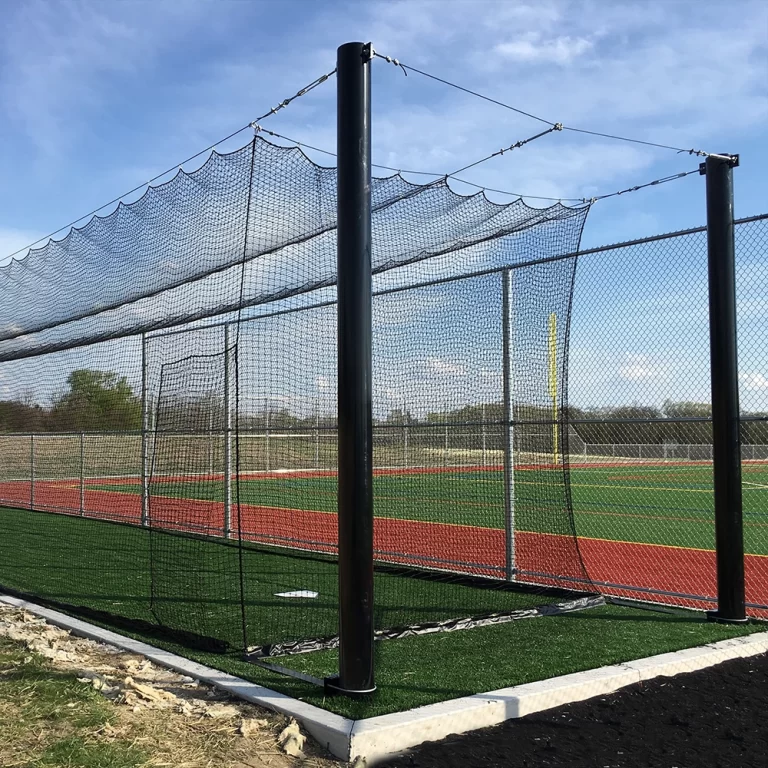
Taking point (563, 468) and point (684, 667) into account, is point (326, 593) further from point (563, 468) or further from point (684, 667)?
point (684, 667)

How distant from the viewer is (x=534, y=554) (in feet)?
25.1

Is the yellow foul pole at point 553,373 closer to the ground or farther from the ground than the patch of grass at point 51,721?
farther from the ground

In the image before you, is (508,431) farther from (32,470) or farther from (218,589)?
(32,470)

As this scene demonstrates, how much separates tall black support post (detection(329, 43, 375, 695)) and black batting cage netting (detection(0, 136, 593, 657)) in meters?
0.99

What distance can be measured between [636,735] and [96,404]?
1053 centimetres

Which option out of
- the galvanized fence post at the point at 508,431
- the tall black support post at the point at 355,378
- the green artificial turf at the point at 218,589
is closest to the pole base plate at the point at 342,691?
the tall black support post at the point at 355,378

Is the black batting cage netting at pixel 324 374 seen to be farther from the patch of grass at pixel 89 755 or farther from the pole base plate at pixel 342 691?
the patch of grass at pixel 89 755

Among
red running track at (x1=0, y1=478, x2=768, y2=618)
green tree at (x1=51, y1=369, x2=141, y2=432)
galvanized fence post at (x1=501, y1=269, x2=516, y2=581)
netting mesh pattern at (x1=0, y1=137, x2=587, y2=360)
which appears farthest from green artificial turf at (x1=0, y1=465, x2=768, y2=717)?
netting mesh pattern at (x1=0, y1=137, x2=587, y2=360)

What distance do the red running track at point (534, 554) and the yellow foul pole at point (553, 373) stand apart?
0.79 metres

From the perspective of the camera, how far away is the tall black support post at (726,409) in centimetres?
609

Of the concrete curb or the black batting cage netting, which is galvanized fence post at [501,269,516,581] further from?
the concrete curb

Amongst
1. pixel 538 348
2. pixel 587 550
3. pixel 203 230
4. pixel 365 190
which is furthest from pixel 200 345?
pixel 587 550

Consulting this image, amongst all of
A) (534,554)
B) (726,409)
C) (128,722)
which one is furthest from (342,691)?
(534,554)

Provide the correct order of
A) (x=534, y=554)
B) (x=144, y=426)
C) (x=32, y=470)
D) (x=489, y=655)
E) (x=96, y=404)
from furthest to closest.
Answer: (x=32, y=470) < (x=96, y=404) < (x=144, y=426) < (x=534, y=554) < (x=489, y=655)
